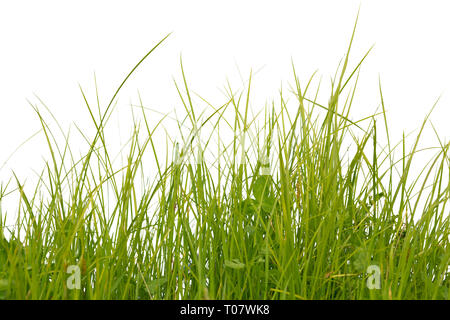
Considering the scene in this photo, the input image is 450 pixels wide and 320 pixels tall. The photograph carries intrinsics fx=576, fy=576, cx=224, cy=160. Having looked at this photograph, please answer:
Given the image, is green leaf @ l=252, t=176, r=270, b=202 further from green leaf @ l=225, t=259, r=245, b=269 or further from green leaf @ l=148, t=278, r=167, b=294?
green leaf @ l=148, t=278, r=167, b=294

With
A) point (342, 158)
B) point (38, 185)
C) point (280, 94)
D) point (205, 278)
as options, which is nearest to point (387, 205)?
point (342, 158)

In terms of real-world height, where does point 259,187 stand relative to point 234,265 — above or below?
above

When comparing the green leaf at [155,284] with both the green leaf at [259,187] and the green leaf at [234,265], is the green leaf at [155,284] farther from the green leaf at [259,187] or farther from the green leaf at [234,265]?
the green leaf at [259,187]

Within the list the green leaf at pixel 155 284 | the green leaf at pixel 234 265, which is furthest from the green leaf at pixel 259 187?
the green leaf at pixel 155 284

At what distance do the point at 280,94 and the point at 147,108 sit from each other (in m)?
0.54

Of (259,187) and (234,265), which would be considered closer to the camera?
(234,265)

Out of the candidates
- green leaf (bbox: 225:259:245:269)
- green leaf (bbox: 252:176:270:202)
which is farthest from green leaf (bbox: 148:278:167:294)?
green leaf (bbox: 252:176:270:202)

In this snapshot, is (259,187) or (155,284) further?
(259,187)

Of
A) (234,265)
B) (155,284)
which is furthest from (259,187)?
(155,284)

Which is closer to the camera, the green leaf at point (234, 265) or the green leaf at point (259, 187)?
the green leaf at point (234, 265)

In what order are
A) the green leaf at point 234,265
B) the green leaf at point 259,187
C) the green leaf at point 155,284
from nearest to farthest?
the green leaf at point 234,265 → the green leaf at point 155,284 → the green leaf at point 259,187

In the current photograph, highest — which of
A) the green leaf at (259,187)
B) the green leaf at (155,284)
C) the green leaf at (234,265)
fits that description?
the green leaf at (259,187)

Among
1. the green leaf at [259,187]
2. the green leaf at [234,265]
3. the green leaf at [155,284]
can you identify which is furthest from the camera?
the green leaf at [259,187]

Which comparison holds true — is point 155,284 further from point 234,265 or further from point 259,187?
point 259,187
